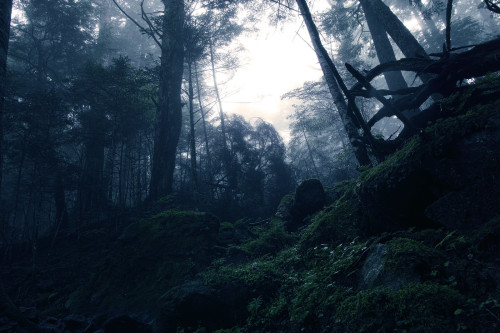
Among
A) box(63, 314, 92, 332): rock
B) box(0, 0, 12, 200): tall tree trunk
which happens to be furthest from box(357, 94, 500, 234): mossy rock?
box(0, 0, 12, 200): tall tree trunk

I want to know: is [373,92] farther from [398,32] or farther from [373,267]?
[398,32]

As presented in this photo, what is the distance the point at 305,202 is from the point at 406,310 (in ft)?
19.0

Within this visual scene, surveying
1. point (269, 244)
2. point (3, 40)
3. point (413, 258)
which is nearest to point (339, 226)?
point (269, 244)

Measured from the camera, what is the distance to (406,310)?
1624mm

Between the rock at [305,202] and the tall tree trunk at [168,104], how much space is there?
5306mm

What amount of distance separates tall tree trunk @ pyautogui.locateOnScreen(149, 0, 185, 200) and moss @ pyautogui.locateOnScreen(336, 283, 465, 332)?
30.3 feet

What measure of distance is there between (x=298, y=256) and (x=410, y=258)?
7.49 feet

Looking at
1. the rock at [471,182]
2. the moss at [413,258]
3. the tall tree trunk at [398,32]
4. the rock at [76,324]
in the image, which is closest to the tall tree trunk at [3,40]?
the rock at [76,324]

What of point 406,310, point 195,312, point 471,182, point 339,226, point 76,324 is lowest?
point 76,324

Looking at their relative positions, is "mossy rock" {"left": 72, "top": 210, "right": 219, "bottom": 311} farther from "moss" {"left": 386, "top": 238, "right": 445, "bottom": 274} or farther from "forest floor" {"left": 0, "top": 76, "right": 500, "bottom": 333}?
"moss" {"left": 386, "top": 238, "right": 445, "bottom": 274}

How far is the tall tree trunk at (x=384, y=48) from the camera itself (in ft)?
34.3

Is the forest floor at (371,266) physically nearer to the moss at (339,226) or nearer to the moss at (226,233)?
the moss at (339,226)

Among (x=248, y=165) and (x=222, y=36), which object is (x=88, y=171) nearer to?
(x=248, y=165)

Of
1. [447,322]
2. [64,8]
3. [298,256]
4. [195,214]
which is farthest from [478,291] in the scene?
[64,8]
